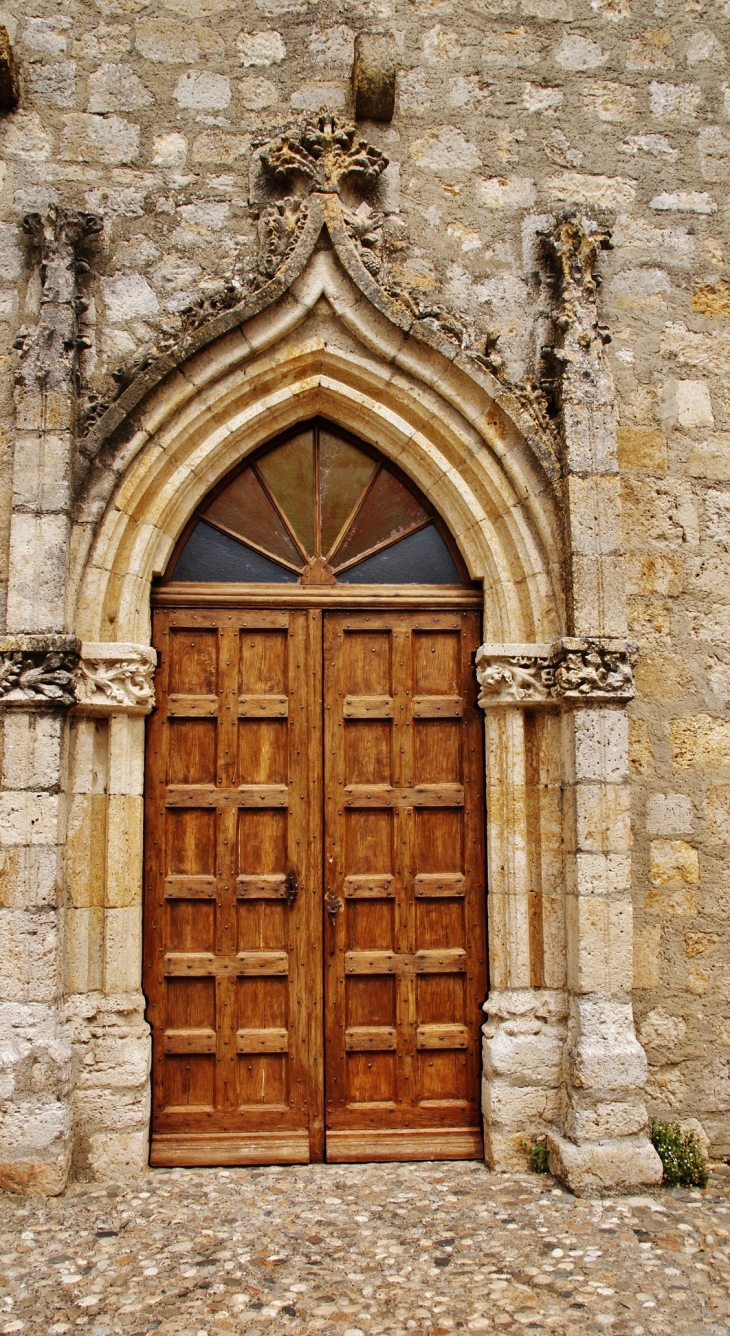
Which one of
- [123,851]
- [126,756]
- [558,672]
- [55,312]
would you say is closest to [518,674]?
[558,672]

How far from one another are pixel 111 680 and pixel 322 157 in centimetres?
258

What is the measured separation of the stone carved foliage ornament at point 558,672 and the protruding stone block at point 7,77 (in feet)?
10.8

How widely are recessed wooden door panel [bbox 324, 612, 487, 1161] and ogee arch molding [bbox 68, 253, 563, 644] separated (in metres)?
0.40

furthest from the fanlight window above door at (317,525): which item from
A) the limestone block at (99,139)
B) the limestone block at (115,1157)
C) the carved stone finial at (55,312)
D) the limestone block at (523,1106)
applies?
the limestone block at (115,1157)

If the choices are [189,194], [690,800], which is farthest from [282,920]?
[189,194]

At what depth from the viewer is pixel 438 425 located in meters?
4.24

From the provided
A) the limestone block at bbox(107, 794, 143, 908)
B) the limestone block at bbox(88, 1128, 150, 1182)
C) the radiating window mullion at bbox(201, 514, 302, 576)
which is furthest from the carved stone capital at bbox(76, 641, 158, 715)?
the limestone block at bbox(88, 1128, 150, 1182)

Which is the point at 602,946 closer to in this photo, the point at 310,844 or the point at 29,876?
the point at 310,844

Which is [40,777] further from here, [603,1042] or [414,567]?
[603,1042]

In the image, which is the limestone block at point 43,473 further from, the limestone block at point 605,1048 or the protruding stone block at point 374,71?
the limestone block at point 605,1048

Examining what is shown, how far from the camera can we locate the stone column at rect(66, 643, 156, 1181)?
3.80m

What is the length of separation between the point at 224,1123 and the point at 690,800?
2.48 meters

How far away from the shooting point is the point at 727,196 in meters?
4.46

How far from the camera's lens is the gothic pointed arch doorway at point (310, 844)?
13.3ft
